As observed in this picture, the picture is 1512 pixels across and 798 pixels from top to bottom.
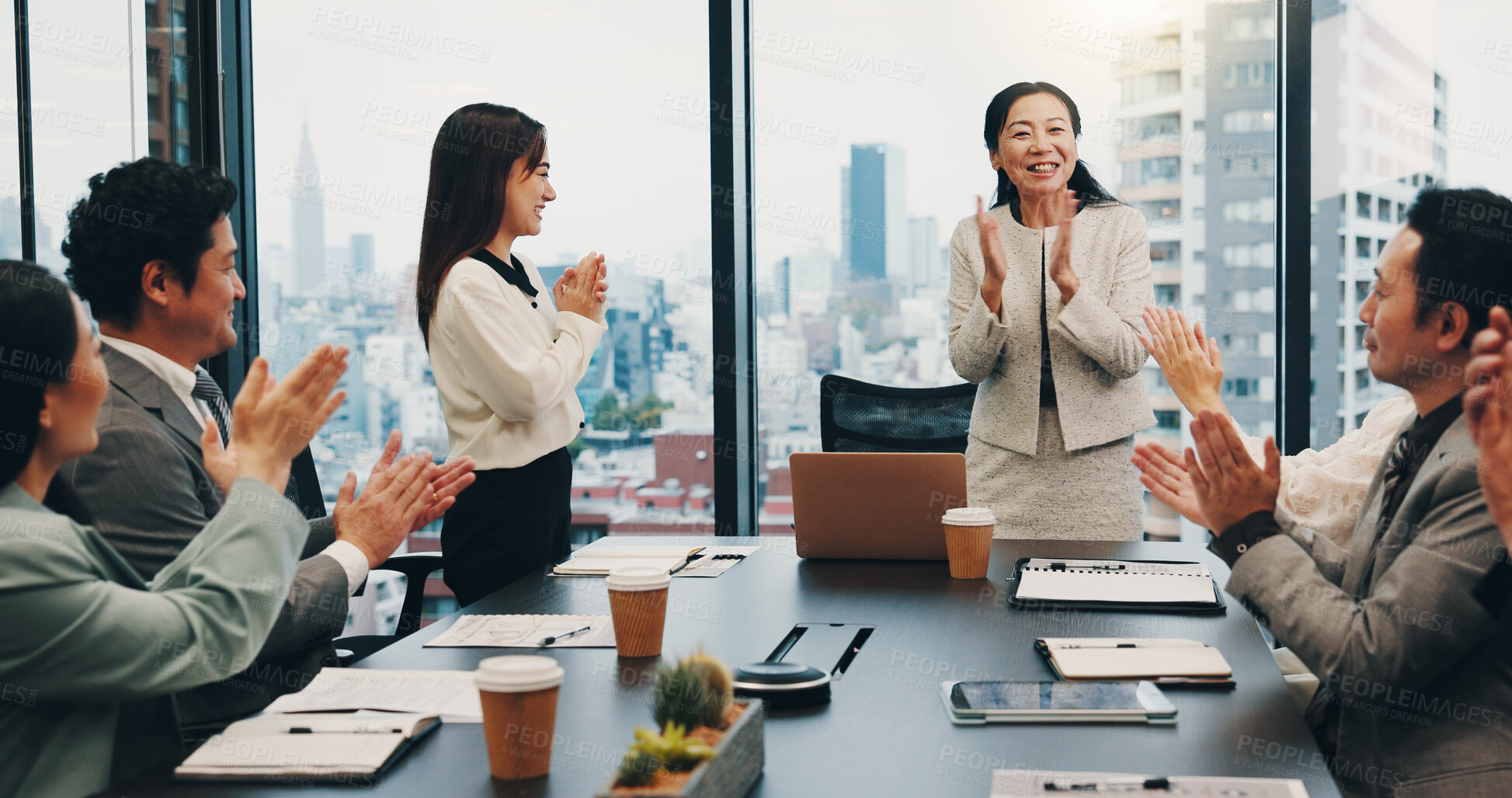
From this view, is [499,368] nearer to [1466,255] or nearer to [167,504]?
[167,504]

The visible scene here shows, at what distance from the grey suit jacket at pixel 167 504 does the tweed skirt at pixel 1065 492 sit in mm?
1441

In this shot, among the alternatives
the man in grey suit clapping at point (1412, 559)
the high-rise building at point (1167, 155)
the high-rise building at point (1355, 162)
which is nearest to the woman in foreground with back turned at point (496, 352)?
the man in grey suit clapping at point (1412, 559)

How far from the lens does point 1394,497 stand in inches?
56.4

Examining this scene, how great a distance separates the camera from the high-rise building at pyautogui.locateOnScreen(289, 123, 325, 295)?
3.92 metres

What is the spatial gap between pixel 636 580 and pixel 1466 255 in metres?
1.11

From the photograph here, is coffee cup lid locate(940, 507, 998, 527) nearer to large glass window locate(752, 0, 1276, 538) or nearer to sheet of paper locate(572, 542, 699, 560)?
sheet of paper locate(572, 542, 699, 560)

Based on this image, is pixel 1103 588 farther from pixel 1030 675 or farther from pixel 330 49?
pixel 330 49

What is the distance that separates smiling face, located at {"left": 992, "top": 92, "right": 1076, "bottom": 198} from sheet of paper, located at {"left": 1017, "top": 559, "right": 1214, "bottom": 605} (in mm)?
1007

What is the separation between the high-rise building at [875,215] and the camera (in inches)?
141

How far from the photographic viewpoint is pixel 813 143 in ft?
12.0

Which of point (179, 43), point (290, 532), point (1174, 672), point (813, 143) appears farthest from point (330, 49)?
point (1174, 672)

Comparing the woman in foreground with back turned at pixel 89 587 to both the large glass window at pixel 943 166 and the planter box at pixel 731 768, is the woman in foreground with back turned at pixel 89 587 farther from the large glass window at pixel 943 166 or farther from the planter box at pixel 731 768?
the large glass window at pixel 943 166

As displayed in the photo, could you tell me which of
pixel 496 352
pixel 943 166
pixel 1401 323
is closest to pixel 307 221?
pixel 496 352

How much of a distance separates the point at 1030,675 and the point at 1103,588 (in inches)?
19.1
